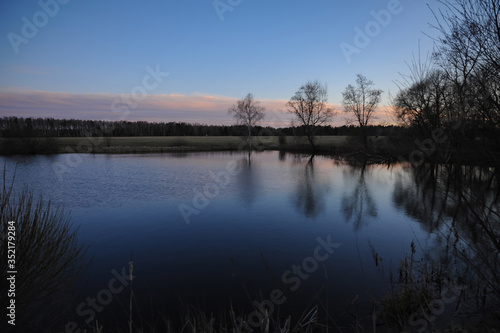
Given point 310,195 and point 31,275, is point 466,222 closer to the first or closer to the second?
point 31,275

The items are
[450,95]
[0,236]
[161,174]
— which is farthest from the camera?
[161,174]

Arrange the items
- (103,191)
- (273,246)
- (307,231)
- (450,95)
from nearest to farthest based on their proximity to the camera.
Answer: (450,95) < (273,246) < (307,231) < (103,191)

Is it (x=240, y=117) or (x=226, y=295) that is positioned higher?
(x=240, y=117)

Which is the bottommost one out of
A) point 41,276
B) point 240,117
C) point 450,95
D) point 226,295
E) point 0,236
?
point 226,295

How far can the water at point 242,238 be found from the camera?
5.42 metres

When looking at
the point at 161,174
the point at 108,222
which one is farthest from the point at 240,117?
the point at 108,222

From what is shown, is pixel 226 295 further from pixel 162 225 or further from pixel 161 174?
pixel 161 174

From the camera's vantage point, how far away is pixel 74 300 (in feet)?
16.9

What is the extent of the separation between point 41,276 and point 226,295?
339cm

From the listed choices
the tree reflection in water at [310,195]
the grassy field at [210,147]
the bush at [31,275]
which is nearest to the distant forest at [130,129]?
the grassy field at [210,147]

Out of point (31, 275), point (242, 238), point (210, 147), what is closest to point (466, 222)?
point (242, 238)

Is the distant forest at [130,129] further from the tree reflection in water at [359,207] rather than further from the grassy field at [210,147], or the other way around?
the tree reflection in water at [359,207]

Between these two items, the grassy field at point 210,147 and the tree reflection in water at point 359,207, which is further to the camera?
the grassy field at point 210,147

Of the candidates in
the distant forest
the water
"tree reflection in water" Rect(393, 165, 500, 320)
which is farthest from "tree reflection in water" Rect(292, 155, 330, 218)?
the distant forest
